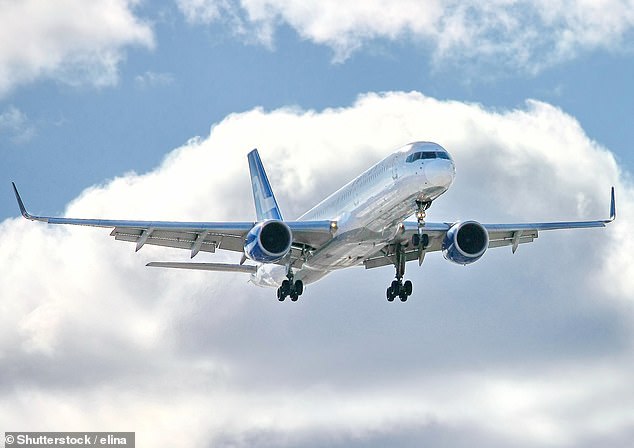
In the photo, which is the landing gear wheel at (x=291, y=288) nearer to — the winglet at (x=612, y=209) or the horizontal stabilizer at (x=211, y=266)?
the horizontal stabilizer at (x=211, y=266)

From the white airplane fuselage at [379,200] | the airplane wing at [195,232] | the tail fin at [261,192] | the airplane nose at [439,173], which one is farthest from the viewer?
the tail fin at [261,192]

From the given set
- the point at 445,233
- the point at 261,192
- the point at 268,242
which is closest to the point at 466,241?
the point at 445,233

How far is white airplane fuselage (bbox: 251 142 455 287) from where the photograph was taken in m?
55.1

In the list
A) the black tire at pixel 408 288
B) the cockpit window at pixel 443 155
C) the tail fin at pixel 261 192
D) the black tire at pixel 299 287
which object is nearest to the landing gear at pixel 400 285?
the black tire at pixel 408 288

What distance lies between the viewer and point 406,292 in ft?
210

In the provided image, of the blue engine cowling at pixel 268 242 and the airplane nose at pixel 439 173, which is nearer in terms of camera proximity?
the airplane nose at pixel 439 173

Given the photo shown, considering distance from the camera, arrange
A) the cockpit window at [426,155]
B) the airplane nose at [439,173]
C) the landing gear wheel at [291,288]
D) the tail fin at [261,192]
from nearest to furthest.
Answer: the airplane nose at [439,173] → the cockpit window at [426,155] → the landing gear wheel at [291,288] → the tail fin at [261,192]

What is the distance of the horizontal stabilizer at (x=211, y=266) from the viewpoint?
61.6 meters

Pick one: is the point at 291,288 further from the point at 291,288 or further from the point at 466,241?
the point at 466,241

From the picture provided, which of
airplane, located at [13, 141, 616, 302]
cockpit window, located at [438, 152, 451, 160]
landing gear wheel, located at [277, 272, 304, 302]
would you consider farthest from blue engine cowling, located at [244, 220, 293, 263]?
cockpit window, located at [438, 152, 451, 160]

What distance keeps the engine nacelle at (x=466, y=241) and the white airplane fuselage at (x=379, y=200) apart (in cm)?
401

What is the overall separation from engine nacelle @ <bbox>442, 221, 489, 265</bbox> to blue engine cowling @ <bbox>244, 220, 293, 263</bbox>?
7.73 m

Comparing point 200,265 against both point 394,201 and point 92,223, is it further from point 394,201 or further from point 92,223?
point 394,201

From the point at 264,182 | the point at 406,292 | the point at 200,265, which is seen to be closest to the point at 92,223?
the point at 200,265
